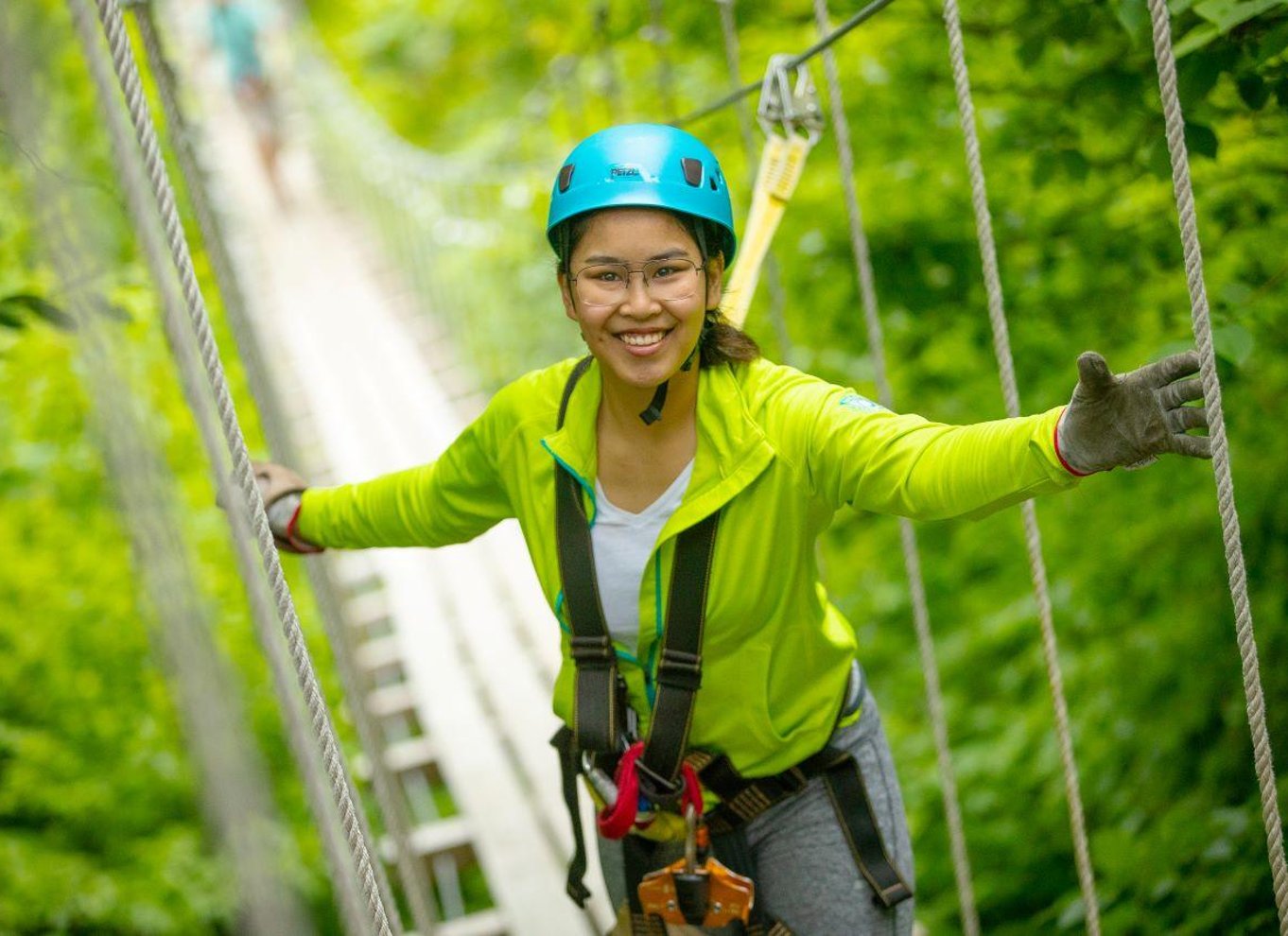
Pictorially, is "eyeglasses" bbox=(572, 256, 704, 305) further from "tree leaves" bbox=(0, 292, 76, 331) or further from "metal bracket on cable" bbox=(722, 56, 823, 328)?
"tree leaves" bbox=(0, 292, 76, 331)

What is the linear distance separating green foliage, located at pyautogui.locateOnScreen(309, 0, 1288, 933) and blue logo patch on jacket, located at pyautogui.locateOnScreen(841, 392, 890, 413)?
19.1 inches

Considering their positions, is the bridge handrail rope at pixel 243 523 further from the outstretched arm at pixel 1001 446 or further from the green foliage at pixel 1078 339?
the green foliage at pixel 1078 339


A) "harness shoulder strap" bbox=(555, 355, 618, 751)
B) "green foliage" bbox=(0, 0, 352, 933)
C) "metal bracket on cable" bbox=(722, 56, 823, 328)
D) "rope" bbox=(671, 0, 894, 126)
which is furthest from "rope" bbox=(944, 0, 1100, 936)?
"green foliage" bbox=(0, 0, 352, 933)

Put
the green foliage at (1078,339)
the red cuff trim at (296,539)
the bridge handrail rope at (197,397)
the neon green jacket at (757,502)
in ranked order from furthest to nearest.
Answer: the green foliage at (1078,339)
the red cuff trim at (296,539)
the neon green jacket at (757,502)
the bridge handrail rope at (197,397)

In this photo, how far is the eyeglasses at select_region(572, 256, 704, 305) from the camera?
4.65 ft

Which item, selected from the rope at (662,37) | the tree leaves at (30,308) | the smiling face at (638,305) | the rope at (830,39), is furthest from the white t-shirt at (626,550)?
the rope at (662,37)

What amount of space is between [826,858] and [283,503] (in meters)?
0.86

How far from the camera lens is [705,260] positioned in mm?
1463

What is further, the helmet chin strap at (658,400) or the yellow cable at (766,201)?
the yellow cable at (766,201)

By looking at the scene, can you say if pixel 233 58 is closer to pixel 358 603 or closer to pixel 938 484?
pixel 358 603

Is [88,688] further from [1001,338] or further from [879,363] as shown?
[1001,338]

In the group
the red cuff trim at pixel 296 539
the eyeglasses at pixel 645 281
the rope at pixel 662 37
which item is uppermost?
the rope at pixel 662 37

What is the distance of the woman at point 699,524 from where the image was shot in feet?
4.64

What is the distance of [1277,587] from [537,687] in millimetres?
2090
